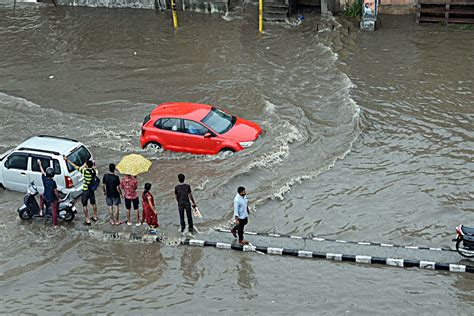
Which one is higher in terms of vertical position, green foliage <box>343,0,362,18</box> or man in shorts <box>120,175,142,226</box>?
green foliage <box>343,0,362,18</box>

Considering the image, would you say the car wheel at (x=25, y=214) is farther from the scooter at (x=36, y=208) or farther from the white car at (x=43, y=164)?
the white car at (x=43, y=164)

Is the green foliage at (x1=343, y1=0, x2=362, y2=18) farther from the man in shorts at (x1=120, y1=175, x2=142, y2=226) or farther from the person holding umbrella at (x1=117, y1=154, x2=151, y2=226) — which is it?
the man in shorts at (x1=120, y1=175, x2=142, y2=226)

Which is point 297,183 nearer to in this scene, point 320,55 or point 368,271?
point 368,271

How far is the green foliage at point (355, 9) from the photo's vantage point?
88.3ft

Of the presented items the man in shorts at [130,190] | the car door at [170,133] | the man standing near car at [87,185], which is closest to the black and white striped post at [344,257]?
the man in shorts at [130,190]

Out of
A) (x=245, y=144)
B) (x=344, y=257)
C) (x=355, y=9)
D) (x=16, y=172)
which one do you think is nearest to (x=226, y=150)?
(x=245, y=144)

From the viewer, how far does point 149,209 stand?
13.4m

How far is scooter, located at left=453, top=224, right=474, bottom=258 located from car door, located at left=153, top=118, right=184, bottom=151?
7.85 meters

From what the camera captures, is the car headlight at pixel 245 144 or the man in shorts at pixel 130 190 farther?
the car headlight at pixel 245 144

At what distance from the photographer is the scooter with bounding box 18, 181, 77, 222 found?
14.3 meters

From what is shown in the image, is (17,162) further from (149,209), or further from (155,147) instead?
(149,209)

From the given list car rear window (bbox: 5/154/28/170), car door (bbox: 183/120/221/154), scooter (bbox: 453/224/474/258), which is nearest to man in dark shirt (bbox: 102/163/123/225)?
car rear window (bbox: 5/154/28/170)

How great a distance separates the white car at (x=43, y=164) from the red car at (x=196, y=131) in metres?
2.51

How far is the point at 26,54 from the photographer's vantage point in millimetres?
25953
